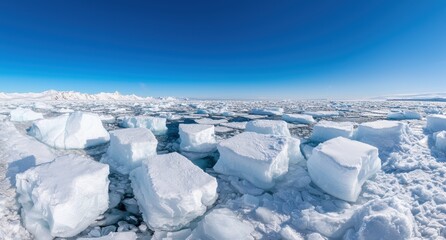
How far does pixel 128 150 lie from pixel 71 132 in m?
2.62

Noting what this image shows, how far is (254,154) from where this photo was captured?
3.85m

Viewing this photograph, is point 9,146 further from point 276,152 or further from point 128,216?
point 276,152

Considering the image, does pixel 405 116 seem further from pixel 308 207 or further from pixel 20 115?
pixel 20 115

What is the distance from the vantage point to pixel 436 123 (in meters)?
7.64

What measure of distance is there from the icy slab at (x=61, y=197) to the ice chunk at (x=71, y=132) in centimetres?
308

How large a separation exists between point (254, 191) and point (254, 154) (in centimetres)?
60

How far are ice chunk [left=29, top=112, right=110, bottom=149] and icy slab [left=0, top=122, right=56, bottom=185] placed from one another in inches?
20.4

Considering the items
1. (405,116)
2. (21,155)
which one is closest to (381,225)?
(21,155)

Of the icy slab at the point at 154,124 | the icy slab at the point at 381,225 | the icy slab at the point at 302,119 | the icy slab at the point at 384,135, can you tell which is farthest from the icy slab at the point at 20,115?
the icy slab at the point at 384,135

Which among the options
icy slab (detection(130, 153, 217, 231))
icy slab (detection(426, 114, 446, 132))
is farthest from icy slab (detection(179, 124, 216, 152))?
icy slab (detection(426, 114, 446, 132))

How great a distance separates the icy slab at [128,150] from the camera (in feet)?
14.5

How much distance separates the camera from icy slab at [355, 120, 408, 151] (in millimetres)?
5488

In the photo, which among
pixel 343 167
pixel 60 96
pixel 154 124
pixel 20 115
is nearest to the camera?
pixel 343 167

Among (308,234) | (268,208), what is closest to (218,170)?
(268,208)
